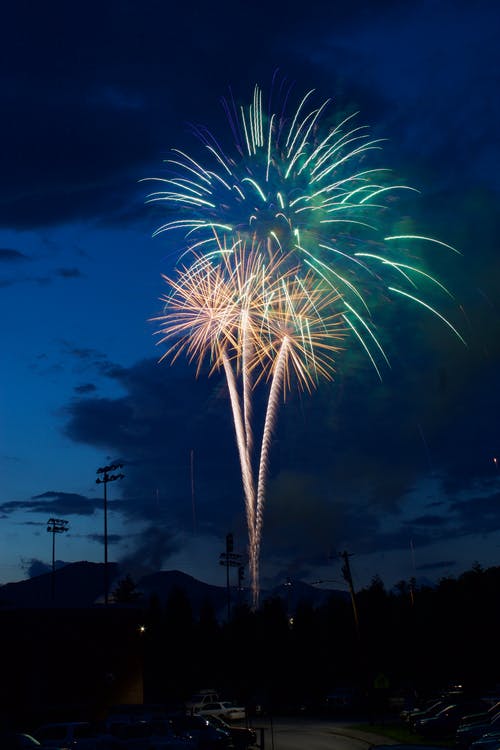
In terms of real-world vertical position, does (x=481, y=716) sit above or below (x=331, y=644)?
below

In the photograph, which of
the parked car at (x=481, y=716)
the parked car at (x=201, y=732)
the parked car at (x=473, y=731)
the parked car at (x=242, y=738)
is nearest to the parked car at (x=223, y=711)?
the parked car at (x=242, y=738)

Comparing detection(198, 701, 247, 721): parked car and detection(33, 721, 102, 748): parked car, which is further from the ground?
detection(33, 721, 102, 748): parked car

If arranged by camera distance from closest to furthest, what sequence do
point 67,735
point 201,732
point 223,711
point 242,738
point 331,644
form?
1. point 67,735
2. point 201,732
3. point 242,738
4. point 223,711
5. point 331,644

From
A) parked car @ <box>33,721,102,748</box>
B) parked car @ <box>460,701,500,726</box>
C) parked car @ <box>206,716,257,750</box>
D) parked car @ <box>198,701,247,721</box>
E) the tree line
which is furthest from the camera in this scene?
the tree line

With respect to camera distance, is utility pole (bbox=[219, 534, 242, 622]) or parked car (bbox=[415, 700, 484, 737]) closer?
parked car (bbox=[415, 700, 484, 737])

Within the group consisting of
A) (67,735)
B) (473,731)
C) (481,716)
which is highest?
(67,735)

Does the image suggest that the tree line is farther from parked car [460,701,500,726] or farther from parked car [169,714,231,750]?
parked car [460,701,500,726]

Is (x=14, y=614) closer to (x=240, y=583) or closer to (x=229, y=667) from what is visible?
(x=229, y=667)

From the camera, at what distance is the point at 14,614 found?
136 ft

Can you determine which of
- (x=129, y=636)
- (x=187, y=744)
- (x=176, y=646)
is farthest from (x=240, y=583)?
(x=187, y=744)

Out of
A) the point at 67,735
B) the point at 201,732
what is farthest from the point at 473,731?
the point at 67,735

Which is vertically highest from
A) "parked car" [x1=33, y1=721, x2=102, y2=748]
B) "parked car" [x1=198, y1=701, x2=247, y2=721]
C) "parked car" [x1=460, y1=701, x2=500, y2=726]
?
"parked car" [x1=33, y1=721, x2=102, y2=748]

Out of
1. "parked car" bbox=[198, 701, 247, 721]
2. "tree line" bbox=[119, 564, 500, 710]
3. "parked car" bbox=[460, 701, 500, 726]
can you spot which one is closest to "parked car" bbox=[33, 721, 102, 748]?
"parked car" bbox=[460, 701, 500, 726]

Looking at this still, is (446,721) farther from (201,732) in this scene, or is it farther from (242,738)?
(201,732)
